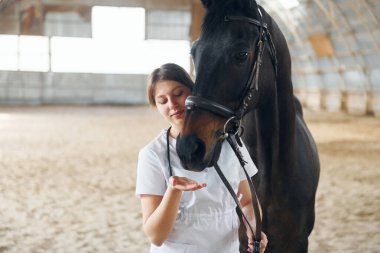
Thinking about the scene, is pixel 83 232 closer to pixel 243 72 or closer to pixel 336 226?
pixel 336 226

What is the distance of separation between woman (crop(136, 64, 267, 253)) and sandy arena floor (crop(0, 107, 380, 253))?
252 centimetres

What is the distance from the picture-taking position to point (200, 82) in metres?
1.70

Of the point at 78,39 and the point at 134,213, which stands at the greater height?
the point at 78,39

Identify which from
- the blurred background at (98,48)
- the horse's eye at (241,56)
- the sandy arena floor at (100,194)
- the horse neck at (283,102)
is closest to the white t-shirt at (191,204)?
the horse's eye at (241,56)

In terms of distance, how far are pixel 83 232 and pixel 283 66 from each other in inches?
119

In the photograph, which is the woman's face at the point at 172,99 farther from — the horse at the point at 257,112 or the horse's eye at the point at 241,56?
the horse's eye at the point at 241,56

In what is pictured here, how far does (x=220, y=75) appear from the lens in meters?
1.72

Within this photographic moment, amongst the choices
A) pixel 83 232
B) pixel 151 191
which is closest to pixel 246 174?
pixel 151 191

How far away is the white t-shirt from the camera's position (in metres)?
1.56

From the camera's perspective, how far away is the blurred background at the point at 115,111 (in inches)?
184

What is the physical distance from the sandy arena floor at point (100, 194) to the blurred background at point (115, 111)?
22 mm

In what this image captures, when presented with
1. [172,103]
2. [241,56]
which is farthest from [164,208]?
[241,56]

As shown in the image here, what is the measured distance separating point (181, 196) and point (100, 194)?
4.55 metres

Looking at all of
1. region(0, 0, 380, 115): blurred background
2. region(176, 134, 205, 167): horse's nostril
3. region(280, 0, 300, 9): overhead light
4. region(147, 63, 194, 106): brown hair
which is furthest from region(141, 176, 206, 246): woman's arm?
region(0, 0, 380, 115): blurred background
